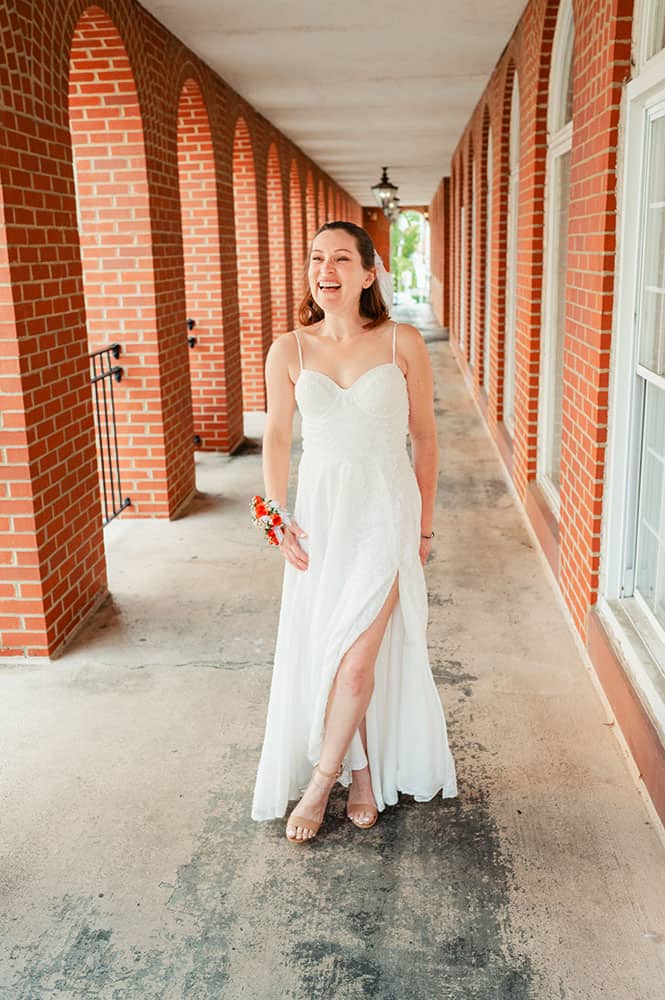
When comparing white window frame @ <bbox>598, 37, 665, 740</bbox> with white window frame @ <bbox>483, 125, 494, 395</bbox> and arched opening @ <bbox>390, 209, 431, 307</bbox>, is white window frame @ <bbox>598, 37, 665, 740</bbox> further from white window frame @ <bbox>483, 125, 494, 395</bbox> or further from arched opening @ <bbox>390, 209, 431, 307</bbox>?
arched opening @ <bbox>390, 209, 431, 307</bbox>

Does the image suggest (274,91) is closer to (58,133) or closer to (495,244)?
(495,244)

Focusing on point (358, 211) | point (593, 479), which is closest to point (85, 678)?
point (593, 479)

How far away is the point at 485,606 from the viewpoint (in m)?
4.66

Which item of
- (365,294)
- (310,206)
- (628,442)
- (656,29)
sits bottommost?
(628,442)

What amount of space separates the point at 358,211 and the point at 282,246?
698 inches

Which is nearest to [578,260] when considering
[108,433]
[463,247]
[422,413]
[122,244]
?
[422,413]

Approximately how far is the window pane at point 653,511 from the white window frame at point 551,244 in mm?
1608

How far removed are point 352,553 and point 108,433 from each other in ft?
11.8

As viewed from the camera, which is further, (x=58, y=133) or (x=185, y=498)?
(x=185, y=498)

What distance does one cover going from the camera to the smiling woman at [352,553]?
269cm

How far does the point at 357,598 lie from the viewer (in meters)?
2.72

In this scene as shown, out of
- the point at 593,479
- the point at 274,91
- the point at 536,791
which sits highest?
the point at 274,91

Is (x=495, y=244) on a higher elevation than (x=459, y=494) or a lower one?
higher

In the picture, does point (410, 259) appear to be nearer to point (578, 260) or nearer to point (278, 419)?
point (578, 260)
